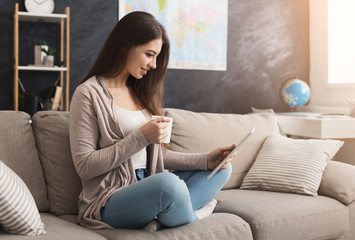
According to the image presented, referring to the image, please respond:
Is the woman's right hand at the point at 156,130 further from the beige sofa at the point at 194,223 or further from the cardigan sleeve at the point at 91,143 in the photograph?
the beige sofa at the point at 194,223

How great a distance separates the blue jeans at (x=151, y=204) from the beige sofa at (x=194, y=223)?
40 mm

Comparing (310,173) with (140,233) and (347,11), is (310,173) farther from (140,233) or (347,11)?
(347,11)

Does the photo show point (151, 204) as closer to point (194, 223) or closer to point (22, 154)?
point (194, 223)

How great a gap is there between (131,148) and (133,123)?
20 centimetres

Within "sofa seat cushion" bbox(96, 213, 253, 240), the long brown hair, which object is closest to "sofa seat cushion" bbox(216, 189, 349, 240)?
"sofa seat cushion" bbox(96, 213, 253, 240)

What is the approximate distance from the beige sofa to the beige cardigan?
0.12 metres

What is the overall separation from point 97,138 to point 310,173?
110 cm

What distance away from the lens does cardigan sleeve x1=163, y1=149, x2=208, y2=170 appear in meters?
1.97

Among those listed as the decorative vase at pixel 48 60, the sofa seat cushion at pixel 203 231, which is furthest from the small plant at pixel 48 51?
the sofa seat cushion at pixel 203 231

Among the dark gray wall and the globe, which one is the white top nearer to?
the dark gray wall

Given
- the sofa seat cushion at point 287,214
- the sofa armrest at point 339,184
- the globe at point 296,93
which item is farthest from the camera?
the globe at point 296,93

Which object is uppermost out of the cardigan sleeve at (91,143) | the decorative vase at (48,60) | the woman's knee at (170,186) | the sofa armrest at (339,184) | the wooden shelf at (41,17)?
the wooden shelf at (41,17)

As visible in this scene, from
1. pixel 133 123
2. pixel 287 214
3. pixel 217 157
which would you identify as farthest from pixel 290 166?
pixel 133 123

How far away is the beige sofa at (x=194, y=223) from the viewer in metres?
1.73
